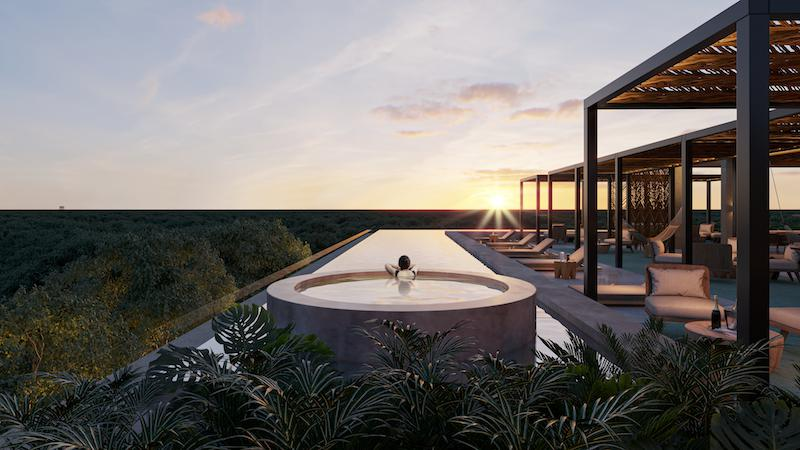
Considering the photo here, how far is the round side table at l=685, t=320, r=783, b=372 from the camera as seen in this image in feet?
12.6

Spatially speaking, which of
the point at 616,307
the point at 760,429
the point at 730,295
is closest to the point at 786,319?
the point at 616,307

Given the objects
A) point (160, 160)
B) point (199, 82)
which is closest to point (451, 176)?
point (160, 160)

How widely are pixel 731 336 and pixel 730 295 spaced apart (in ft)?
15.6

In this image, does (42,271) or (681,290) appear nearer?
(681,290)

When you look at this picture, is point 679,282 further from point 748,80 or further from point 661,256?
point 661,256

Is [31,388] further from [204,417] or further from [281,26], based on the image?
[281,26]

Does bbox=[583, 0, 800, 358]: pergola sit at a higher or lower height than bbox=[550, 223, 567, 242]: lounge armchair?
higher

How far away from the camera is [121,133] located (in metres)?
21.5

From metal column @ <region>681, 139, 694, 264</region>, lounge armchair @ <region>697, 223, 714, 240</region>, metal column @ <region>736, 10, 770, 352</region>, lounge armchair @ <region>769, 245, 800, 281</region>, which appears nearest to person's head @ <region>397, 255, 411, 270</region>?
metal column @ <region>736, 10, 770, 352</region>

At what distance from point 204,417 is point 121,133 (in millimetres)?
23726

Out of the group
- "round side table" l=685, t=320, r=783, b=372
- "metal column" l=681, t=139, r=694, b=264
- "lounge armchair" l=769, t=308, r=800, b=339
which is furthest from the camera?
"metal column" l=681, t=139, r=694, b=264

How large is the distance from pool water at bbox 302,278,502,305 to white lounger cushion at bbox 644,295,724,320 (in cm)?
Result: 202

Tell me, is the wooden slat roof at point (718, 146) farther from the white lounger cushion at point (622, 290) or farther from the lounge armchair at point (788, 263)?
the white lounger cushion at point (622, 290)

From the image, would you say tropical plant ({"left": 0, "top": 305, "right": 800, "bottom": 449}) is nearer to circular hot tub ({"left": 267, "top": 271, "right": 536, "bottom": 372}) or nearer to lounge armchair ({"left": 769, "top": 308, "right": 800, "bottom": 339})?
circular hot tub ({"left": 267, "top": 271, "right": 536, "bottom": 372})
